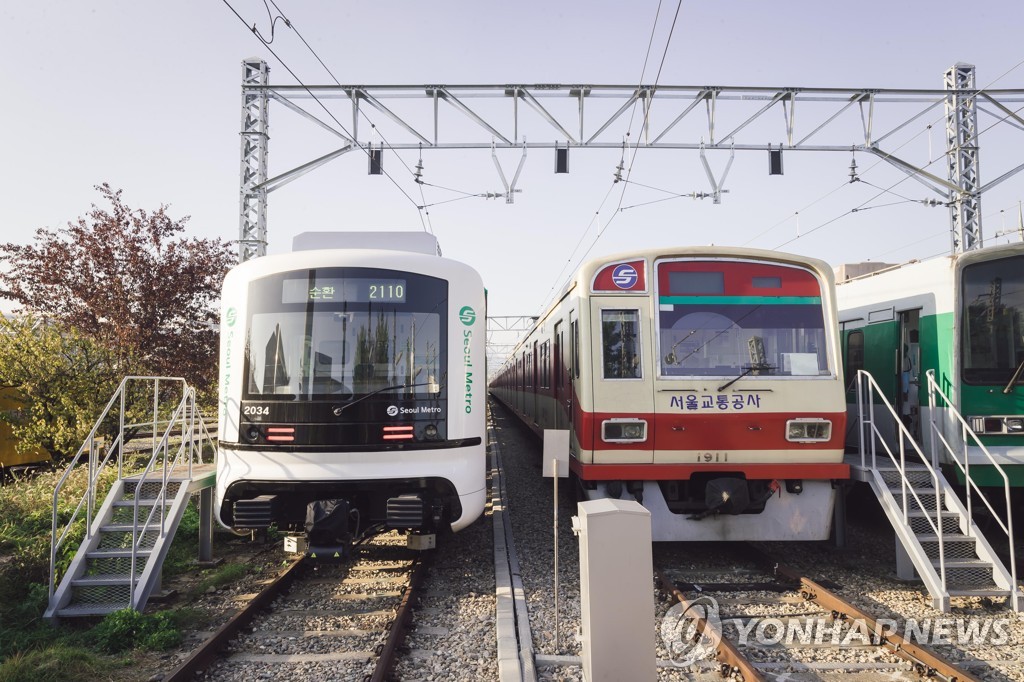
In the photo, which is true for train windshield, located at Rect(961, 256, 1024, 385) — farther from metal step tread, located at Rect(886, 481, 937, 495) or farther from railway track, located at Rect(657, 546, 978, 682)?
railway track, located at Rect(657, 546, 978, 682)

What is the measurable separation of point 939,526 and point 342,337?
576 cm

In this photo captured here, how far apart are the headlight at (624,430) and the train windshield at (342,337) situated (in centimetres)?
186

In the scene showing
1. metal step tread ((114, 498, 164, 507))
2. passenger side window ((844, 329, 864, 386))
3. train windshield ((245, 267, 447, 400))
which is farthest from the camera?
passenger side window ((844, 329, 864, 386))

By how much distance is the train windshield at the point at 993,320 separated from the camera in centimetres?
736

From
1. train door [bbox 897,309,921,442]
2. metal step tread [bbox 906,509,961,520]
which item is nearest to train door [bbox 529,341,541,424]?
train door [bbox 897,309,921,442]

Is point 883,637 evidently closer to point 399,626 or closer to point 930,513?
point 930,513

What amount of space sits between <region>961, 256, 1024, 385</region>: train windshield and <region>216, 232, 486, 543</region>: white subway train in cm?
540

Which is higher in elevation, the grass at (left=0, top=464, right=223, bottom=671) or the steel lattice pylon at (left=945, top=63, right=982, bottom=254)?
the steel lattice pylon at (left=945, top=63, right=982, bottom=254)

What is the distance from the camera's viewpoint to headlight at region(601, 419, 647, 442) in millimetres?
7137

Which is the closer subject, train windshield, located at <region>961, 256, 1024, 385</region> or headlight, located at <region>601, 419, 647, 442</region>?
headlight, located at <region>601, 419, 647, 442</region>

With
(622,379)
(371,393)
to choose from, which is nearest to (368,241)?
(371,393)

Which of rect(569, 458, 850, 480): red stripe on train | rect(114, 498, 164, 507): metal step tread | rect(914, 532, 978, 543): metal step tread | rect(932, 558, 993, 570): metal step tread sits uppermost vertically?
rect(569, 458, 850, 480): red stripe on train

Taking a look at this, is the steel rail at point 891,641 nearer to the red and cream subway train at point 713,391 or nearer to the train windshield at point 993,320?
the red and cream subway train at point 713,391

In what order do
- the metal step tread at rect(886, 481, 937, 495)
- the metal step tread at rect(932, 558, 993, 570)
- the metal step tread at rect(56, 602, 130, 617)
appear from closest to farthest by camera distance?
the metal step tread at rect(56, 602, 130, 617) → the metal step tread at rect(932, 558, 993, 570) → the metal step tread at rect(886, 481, 937, 495)
